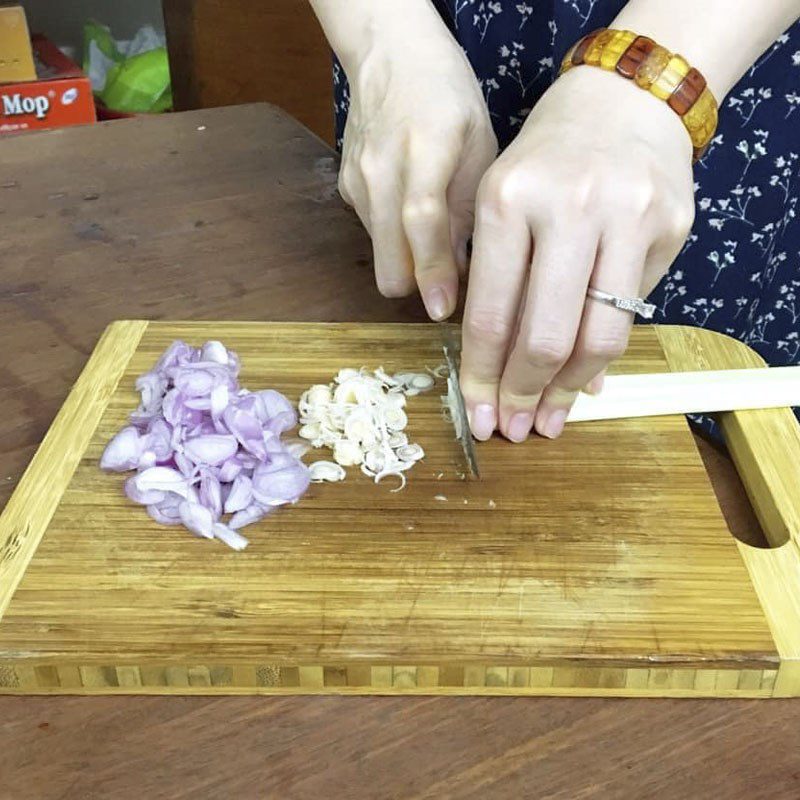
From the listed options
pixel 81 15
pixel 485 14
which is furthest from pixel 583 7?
pixel 81 15

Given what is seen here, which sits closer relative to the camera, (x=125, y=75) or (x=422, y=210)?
(x=422, y=210)

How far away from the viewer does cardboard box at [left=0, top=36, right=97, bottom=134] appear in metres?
2.01

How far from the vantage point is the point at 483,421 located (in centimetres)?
76

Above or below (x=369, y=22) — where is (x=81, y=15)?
below

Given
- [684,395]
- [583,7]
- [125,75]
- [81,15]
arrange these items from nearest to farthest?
[684,395], [583,7], [125,75], [81,15]

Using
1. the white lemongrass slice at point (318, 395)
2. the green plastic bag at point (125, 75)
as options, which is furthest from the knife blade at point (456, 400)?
the green plastic bag at point (125, 75)

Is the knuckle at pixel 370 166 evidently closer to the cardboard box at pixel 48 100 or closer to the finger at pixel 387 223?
the finger at pixel 387 223

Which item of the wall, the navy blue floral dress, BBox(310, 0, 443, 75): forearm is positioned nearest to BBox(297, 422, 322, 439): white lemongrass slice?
BBox(310, 0, 443, 75): forearm

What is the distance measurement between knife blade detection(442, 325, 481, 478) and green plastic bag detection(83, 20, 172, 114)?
167cm

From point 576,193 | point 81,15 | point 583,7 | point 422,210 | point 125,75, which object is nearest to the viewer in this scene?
point 576,193

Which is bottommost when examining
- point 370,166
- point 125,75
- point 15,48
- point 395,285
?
point 125,75

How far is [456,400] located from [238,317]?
0.29m

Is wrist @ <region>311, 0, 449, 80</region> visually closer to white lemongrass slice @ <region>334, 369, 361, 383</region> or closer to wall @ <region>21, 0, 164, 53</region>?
white lemongrass slice @ <region>334, 369, 361, 383</region>

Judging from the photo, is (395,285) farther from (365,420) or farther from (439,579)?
(439,579)
